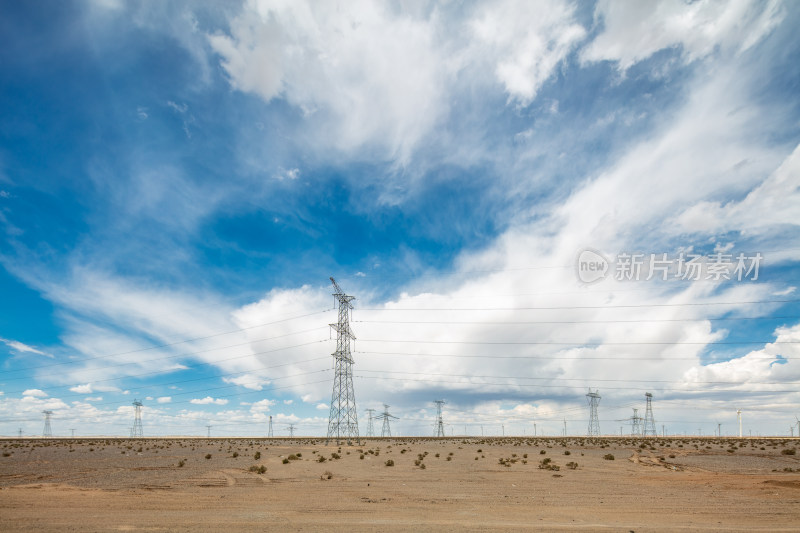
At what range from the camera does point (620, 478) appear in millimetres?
31344

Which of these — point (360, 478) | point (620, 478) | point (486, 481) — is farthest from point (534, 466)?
point (360, 478)

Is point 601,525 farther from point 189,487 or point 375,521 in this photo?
point 189,487

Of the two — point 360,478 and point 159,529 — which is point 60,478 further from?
point 159,529

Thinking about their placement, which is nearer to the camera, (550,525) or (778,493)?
(550,525)

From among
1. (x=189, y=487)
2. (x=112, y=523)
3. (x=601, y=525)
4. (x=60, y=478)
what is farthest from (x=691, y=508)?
(x=60, y=478)

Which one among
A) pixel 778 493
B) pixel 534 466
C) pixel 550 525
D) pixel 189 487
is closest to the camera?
pixel 550 525

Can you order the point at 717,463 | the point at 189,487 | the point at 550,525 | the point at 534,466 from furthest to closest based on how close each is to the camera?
the point at 717,463 → the point at 534,466 → the point at 189,487 → the point at 550,525

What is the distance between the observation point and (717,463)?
44.4 meters

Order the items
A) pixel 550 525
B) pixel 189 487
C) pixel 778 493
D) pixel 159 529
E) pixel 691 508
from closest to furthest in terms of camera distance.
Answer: pixel 159 529 < pixel 550 525 < pixel 691 508 < pixel 778 493 < pixel 189 487

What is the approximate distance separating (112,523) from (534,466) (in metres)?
33.4

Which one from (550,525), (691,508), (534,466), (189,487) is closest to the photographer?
(550,525)

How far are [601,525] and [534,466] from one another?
25.6 meters

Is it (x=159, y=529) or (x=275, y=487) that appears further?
(x=275, y=487)

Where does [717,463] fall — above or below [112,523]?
below
